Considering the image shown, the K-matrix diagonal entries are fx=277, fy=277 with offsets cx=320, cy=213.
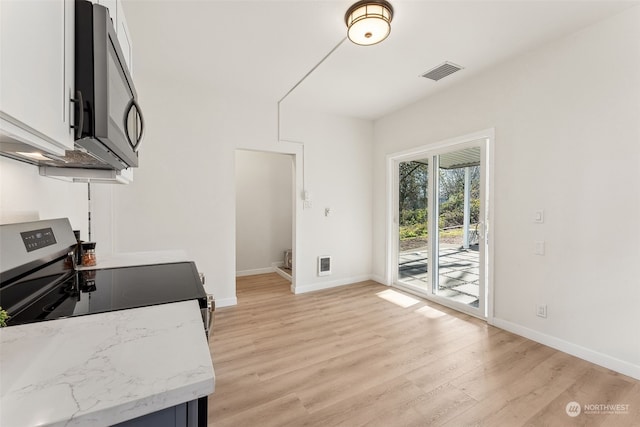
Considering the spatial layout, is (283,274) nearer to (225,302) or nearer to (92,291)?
(225,302)

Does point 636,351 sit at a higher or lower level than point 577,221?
lower

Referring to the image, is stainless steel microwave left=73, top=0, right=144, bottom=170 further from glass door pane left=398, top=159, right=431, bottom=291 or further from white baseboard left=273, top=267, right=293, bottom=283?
white baseboard left=273, top=267, right=293, bottom=283

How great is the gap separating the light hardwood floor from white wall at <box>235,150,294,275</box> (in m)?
2.09

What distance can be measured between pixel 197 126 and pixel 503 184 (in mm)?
3452

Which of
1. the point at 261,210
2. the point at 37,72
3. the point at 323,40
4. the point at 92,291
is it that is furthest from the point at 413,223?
the point at 37,72

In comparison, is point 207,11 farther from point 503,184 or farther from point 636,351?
point 636,351

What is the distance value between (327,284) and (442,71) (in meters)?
3.14

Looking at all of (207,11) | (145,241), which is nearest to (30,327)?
(207,11)

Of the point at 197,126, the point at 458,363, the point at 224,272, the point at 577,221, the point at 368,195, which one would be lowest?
the point at 458,363

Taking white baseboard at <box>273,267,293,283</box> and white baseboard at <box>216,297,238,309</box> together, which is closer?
white baseboard at <box>216,297,238,309</box>

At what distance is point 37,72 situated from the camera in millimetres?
639

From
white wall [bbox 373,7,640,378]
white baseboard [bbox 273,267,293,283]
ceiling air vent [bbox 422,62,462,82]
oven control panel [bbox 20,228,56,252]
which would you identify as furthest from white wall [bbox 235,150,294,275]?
oven control panel [bbox 20,228,56,252]

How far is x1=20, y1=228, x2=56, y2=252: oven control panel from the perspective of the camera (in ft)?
3.84

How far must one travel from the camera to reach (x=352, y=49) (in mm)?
2545
